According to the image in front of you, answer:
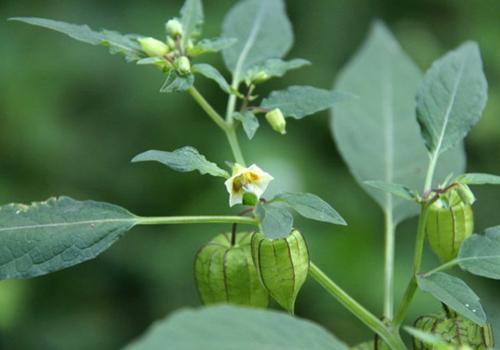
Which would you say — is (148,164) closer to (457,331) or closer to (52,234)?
(52,234)

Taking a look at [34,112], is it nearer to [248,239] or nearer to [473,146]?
[473,146]

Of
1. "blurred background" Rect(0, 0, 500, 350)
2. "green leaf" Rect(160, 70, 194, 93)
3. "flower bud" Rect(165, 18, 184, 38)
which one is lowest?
"blurred background" Rect(0, 0, 500, 350)

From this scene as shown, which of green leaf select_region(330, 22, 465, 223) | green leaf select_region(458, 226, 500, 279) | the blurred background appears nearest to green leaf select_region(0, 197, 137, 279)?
green leaf select_region(458, 226, 500, 279)

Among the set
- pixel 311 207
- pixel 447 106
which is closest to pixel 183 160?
pixel 311 207

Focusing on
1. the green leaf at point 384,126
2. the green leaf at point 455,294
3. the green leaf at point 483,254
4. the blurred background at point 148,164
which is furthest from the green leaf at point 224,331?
the blurred background at point 148,164

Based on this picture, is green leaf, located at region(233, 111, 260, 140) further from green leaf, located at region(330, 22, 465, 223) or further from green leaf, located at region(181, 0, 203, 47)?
green leaf, located at region(330, 22, 465, 223)

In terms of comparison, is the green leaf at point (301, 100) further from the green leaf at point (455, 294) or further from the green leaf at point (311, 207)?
the green leaf at point (455, 294)
